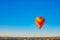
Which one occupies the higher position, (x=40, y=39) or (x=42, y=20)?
(x=40, y=39)

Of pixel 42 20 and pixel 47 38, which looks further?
pixel 47 38

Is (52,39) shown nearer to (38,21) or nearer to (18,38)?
(18,38)

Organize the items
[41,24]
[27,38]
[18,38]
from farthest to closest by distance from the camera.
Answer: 1. [18,38]
2. [27,38]
3. [41,24]

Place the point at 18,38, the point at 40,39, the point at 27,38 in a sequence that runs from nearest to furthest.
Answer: the point at 27,38
the point at 40,39
the point at 18,38

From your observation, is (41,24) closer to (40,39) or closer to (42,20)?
(42,20)

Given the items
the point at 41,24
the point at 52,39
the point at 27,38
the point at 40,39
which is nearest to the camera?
the point at 41,24

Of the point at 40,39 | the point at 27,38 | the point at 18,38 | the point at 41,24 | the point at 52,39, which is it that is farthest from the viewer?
the point at 18,38

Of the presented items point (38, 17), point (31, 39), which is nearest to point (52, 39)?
point (31, 39)

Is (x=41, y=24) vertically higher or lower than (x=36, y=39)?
lower

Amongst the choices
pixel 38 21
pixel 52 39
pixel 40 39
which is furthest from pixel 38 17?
pixel 40 39
